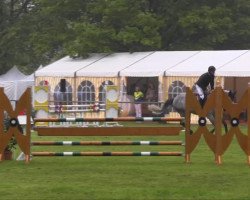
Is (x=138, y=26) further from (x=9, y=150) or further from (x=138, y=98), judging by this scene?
(x=9, y=150)

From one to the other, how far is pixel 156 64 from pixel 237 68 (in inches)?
178

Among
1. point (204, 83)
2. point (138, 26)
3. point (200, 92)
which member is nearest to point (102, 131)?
point (200, 92)

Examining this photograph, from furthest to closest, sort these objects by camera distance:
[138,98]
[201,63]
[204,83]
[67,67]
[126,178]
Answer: [67,67] → [138,98] → [201,63] → [204,83] → [126,178]

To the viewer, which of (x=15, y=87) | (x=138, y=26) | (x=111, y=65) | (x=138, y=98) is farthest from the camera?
(x=138, y=26)

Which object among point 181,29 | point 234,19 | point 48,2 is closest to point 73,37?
point 48,2

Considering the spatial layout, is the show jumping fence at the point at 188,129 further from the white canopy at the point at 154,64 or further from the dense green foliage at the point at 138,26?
the dense green foliage at the point at 138,26

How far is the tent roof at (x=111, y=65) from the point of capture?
3578 centimetres

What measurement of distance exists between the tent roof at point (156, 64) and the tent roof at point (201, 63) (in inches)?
19.5

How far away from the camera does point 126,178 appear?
12422 mm

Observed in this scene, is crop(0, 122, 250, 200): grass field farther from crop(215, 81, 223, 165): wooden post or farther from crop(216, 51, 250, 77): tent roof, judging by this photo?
crop(216, 51, 250, 77): tent roof

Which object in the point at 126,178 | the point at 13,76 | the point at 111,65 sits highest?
the point at 111,65

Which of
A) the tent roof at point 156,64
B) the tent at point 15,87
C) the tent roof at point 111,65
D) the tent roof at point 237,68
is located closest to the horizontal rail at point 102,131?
the tent roof at point 237,68

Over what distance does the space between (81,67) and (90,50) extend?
10.9ft

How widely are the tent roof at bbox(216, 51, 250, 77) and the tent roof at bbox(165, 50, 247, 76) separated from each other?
375mm
